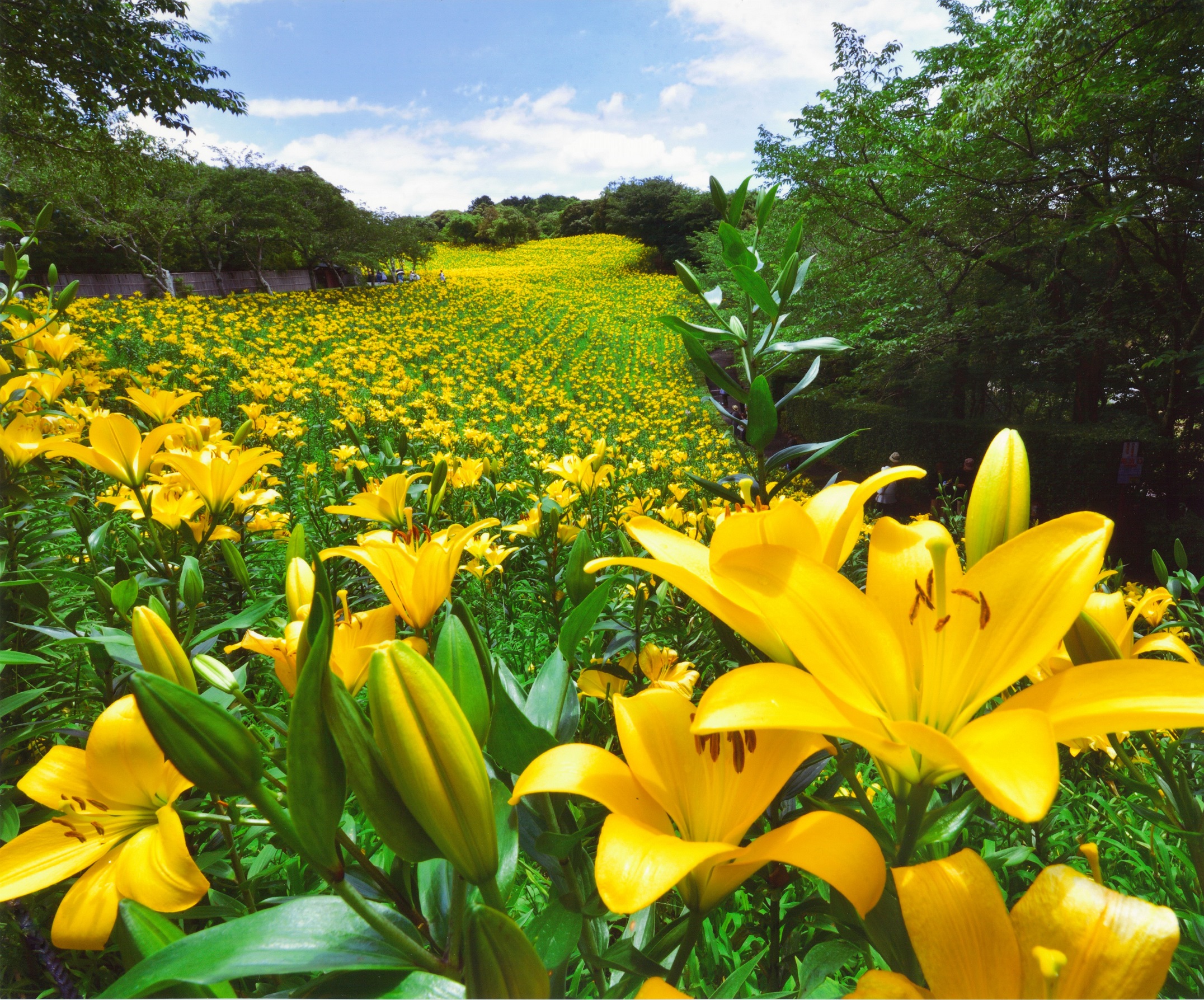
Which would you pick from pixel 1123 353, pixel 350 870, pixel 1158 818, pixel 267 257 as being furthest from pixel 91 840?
pixel 267 257

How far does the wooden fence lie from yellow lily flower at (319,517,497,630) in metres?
13.0

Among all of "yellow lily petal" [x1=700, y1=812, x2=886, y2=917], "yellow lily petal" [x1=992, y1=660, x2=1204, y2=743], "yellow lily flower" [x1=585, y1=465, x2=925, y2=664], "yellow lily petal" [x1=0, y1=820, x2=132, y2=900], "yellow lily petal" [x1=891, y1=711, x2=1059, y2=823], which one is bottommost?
"yellow lily petal" [x1=0, y1=820, x2=132, y2=900]

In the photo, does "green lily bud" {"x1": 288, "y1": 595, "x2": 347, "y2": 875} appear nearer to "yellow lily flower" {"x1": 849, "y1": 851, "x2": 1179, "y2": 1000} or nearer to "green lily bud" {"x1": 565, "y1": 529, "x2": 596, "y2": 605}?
"yellow lily flower" {"x1": 849, "y1": 851, "x2": 1179, "y2": 1000}

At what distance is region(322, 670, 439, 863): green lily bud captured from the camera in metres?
0.27

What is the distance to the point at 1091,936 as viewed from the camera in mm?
261

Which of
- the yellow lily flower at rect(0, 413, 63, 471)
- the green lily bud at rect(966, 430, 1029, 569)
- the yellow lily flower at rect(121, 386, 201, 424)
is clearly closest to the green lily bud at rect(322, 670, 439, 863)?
the green lily bud at rect(966, 430, 1029, 569)

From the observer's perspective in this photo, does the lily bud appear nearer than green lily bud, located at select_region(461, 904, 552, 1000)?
No

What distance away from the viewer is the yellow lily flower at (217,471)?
0.91 metres

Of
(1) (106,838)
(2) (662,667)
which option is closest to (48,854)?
(1) (106,838)

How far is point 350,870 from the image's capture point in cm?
39

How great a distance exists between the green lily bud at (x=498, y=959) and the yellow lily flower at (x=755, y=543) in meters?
0.17

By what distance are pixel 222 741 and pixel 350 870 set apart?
0.52 ft

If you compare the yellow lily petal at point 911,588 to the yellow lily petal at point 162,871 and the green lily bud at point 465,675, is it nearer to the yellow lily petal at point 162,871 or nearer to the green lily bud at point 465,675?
the green lily bud at point 465,675

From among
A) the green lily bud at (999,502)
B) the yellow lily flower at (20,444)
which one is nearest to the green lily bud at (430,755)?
the green lily bud at (999,502)
